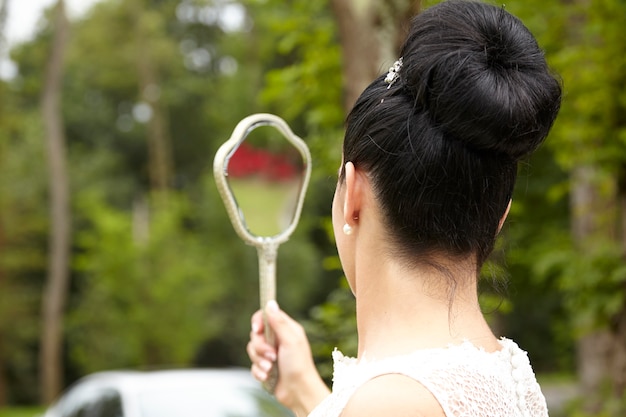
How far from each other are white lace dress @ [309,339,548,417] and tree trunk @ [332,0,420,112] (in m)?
2.79

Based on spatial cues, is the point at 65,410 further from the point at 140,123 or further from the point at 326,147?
the point at 140,123

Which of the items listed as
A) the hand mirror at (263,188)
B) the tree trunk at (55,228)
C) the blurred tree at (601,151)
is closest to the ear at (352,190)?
the hand mirror at (263,188)

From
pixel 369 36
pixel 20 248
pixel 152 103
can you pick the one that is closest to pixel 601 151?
pixel 369 36

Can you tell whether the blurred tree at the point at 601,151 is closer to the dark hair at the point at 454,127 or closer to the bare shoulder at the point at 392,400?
the dark hair at the point at 454,127

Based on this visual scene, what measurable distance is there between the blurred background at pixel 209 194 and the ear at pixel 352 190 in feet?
0.97

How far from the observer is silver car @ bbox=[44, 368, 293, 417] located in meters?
5.05

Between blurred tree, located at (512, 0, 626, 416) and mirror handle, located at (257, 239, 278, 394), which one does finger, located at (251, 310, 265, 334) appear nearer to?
mirror handle, located at (257, 239, 278, 394)

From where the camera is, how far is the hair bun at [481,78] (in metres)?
1.17

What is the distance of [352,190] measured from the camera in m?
1.24

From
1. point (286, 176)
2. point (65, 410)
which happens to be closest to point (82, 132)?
point (65, 410)

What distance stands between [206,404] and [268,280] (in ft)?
11.3

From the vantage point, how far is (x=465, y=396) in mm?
1143

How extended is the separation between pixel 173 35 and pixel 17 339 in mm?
12237

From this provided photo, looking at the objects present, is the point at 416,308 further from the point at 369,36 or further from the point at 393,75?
the point at 369,36
